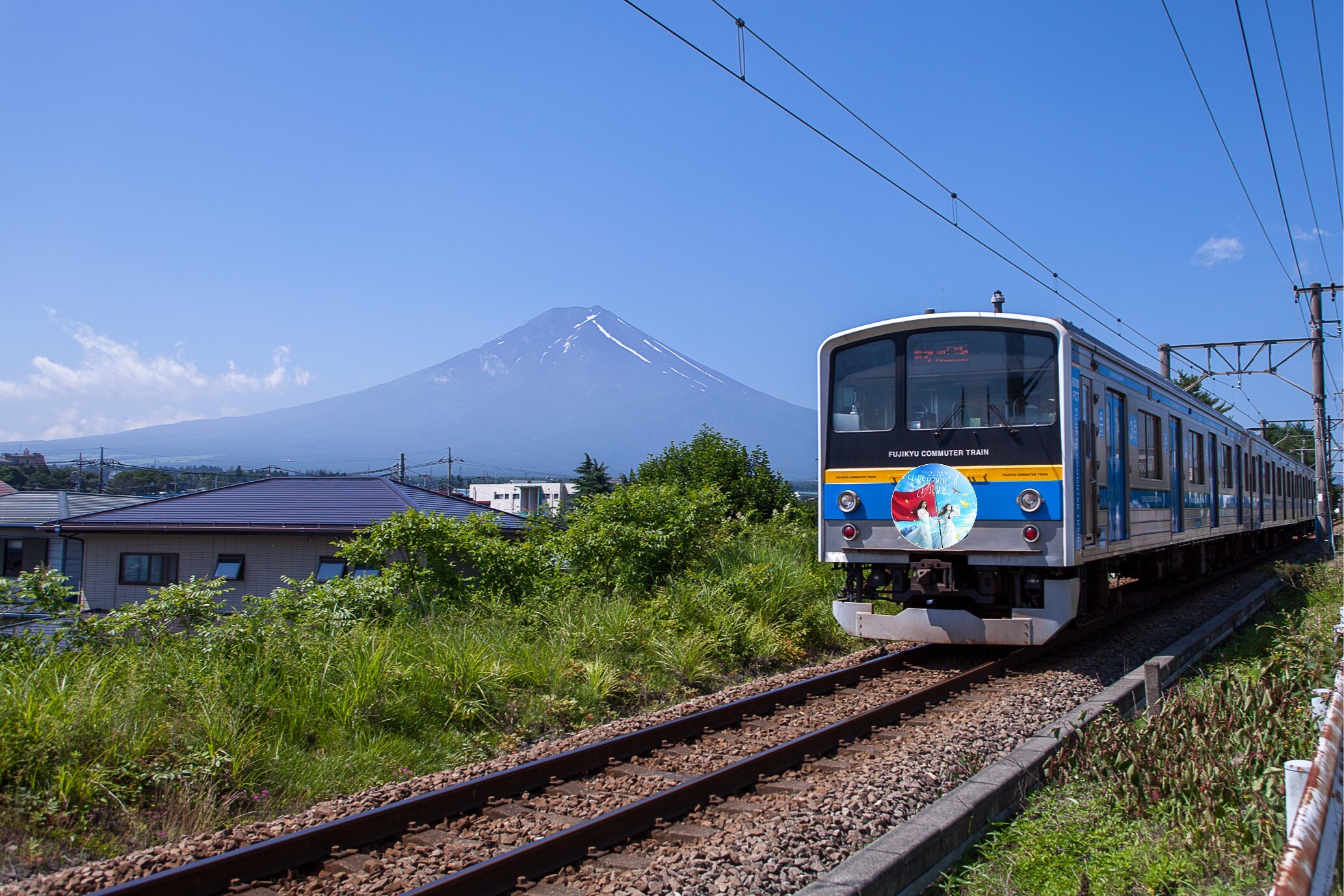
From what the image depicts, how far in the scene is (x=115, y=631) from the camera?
6.79 m

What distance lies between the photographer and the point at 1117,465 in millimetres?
10031

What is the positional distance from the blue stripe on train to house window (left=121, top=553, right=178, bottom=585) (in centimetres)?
2389

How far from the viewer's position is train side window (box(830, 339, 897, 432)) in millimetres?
9406

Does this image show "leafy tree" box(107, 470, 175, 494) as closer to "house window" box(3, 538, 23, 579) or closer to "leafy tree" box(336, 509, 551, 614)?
"house window" box(3, 538, 23, 579)

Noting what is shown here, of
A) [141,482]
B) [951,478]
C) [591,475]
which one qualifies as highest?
[591,475]

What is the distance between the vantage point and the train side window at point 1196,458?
13.4 m

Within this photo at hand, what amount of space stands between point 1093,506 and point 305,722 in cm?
689

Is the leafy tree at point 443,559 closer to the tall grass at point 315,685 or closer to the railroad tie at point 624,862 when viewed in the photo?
the tall grass at point 315,685

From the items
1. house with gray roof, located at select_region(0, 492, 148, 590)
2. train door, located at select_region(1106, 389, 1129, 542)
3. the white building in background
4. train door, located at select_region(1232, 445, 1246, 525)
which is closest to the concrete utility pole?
train door, located at select_region(1232, 445, 1246, 525)

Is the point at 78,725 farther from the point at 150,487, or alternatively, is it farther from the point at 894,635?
the point at 150,487

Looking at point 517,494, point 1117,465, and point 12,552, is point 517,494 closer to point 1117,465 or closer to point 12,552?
point 12,552

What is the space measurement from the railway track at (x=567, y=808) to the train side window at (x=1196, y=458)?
717cm

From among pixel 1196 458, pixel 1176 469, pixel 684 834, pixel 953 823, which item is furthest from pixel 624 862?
pixel 1196 458

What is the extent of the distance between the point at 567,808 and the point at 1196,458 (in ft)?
38.4
